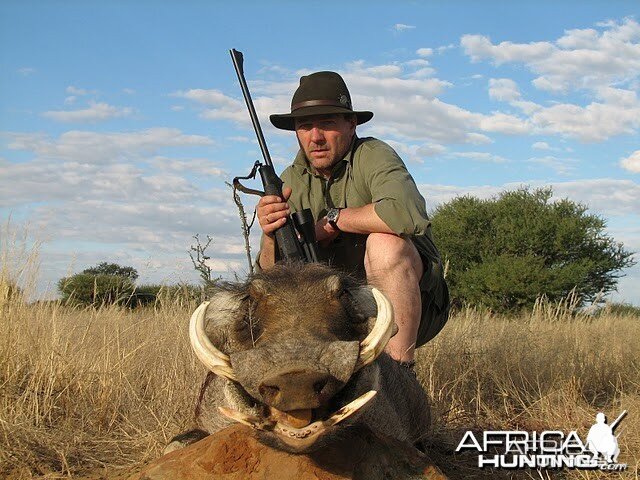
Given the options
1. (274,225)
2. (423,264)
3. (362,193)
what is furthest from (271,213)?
(423,264)

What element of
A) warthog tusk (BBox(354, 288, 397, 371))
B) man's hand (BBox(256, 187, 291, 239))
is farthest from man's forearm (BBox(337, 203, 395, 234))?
warthog tusk (BBox(354, 288, 397, 371))

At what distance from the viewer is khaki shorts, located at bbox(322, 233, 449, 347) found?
4570 millimetres

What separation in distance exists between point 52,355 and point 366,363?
2.79 meters

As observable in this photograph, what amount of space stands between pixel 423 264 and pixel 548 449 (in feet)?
4.72

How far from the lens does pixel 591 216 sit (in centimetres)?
1789

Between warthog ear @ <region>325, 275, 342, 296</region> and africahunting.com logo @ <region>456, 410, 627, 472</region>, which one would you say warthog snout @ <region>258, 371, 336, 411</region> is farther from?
africahunting.com logo @ <region>456, 410, 627, 472</region>

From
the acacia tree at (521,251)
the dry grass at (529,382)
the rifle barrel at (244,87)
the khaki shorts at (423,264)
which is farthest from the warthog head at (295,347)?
the acacia tree at (521,251)

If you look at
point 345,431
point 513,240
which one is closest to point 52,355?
point 345,431

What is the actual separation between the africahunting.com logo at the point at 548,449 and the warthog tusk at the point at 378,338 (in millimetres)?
1189

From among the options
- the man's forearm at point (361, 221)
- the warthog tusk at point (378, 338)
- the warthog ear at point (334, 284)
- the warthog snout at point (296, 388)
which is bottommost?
the warthog snout at point (296, 388)

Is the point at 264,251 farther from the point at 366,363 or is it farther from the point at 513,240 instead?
the point at 513,240

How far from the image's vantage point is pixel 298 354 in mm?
2188

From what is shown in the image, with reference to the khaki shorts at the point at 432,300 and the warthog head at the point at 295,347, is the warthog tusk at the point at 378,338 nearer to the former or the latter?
the warthog head at the point at 295,347

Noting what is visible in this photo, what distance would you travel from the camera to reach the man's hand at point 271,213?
A: 157 inches
